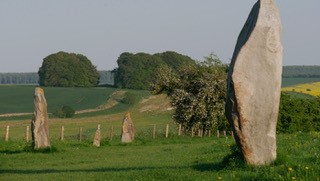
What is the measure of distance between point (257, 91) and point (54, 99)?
81828 mm

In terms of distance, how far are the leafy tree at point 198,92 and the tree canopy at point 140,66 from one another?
7322cm

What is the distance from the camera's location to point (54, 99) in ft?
323

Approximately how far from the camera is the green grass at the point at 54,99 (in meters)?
90.2

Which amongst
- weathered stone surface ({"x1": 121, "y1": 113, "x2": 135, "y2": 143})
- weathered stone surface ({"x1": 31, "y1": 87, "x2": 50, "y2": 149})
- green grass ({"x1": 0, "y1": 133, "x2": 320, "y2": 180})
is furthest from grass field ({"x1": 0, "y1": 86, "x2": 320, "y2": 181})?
weathered stone surface ({"x1": 31, "y1": 87, "x2": 50, "y2": 149})

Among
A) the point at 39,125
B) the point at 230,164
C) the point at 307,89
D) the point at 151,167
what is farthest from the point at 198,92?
the point at 307,89

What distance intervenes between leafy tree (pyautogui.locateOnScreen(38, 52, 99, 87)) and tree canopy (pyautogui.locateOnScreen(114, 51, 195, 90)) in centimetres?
539

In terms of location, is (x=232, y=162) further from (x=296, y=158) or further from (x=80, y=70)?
(x=80, y=70)

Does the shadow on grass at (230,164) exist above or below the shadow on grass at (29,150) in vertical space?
above

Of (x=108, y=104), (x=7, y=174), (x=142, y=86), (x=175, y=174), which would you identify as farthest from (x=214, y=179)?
(x=142, y=86)

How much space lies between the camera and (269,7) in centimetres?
1889

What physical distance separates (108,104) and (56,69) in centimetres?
4566

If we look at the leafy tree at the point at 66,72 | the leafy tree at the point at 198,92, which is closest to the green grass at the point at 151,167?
the leafy tree at the point at 198,92

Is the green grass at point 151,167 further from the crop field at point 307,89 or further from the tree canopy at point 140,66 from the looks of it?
the tree canopy at point 140,66

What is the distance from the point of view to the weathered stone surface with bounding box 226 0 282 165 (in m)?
18.2
